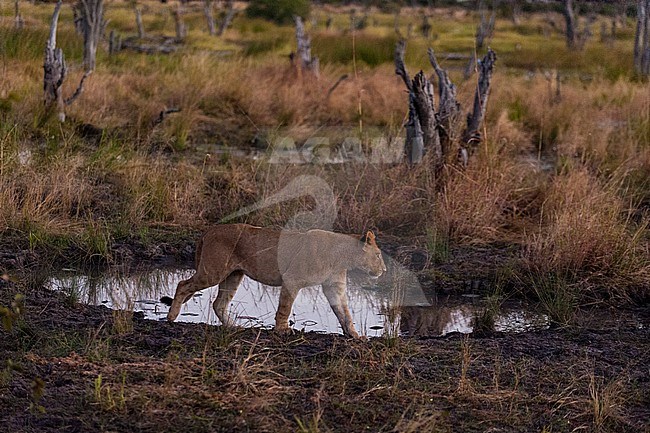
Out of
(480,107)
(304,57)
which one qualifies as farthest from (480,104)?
(304,57)

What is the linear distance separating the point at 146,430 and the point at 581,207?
4.74m

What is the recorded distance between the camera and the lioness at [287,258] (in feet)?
21.0

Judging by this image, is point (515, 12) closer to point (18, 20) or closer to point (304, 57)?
point (304, 57)

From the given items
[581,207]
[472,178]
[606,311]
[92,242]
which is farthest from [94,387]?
[472,178]

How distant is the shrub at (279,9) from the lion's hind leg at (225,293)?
3317cm

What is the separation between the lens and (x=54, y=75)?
1260 cm

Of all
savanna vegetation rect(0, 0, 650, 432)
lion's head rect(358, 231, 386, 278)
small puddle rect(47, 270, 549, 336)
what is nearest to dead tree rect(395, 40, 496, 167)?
savanna vegetation rect(0, 0, 650, 432)

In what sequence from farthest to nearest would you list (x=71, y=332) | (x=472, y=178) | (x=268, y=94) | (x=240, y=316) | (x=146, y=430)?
(x=268, y=94) → (x=472, y=178) → (x=240, y=316) → (x=71, y=332) → (x=146, y=430)

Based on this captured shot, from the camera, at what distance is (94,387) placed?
4.93 m

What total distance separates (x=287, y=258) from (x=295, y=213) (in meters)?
2.95

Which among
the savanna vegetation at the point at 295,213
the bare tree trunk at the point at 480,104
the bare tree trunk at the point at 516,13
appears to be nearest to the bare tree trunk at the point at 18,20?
the savanna vegetation at the point at 295,213

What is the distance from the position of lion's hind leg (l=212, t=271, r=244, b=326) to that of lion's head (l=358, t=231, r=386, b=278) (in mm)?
844

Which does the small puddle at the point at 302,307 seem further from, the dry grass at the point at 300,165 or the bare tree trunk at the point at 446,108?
the bare tree trunk at the point at 446,108

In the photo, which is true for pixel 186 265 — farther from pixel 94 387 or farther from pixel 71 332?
pixel 94 387
